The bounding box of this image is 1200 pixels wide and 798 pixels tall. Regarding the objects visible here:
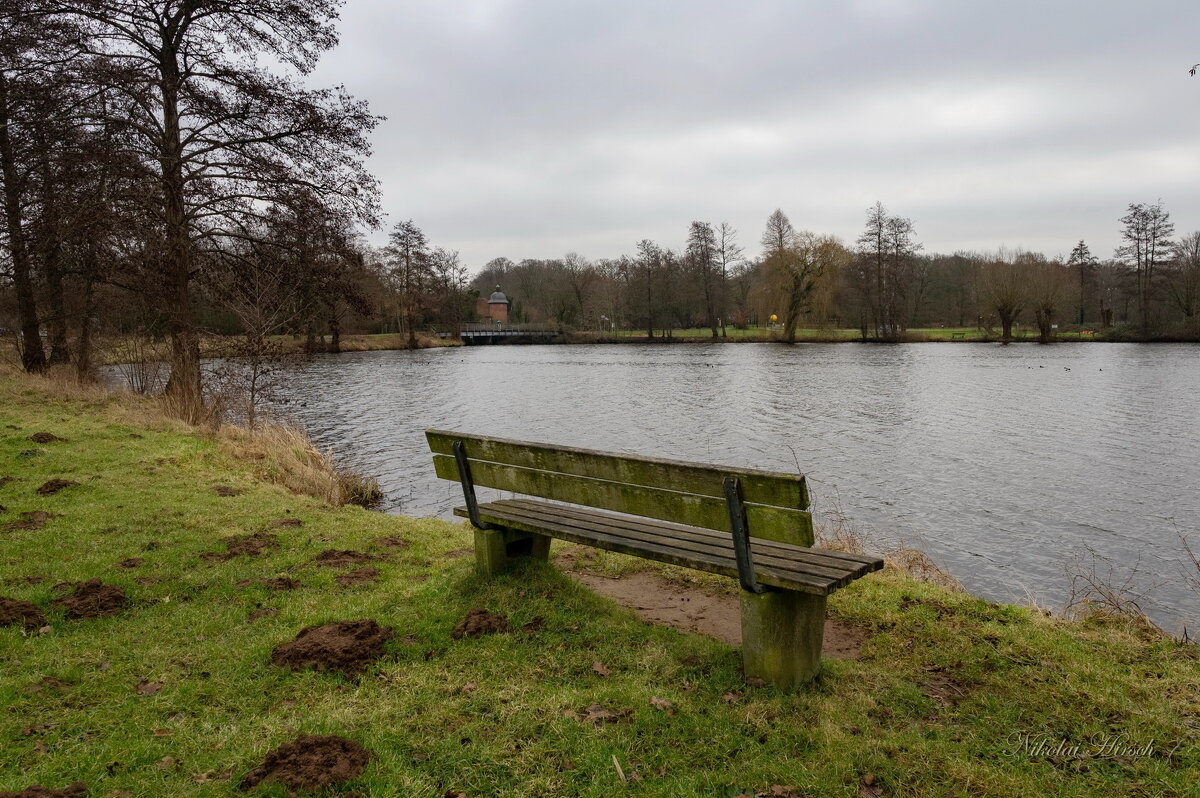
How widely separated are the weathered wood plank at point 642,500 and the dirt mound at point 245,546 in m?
2.45

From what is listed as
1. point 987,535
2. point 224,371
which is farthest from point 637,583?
point 224,371

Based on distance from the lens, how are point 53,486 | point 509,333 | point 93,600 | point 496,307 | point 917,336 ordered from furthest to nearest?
1. point 496,307
2. point 509,333
3. point 917,336
4. point 53,486
5. point 93,600

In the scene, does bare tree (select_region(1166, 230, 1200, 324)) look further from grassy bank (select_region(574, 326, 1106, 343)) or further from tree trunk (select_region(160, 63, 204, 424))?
tree trunk (select_region(160, 63, 204, 424))

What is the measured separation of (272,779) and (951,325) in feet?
292

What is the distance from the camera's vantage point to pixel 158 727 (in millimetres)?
3639

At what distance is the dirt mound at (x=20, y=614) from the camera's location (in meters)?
4.76

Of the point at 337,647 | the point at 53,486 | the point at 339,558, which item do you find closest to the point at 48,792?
the point at 337,647

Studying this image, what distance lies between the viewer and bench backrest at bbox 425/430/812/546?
371 cm

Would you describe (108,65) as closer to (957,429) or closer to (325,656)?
(325,656)

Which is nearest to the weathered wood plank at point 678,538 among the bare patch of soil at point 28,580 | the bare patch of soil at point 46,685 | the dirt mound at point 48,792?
the bare patch of soil at point 46,685

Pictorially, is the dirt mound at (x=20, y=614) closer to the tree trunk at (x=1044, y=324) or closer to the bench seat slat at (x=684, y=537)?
A: the bench seat slat at (x=684, y=537)

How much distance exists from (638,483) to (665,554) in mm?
454

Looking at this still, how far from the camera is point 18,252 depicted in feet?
58.6

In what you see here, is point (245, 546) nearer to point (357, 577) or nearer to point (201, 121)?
point (357, 577)
